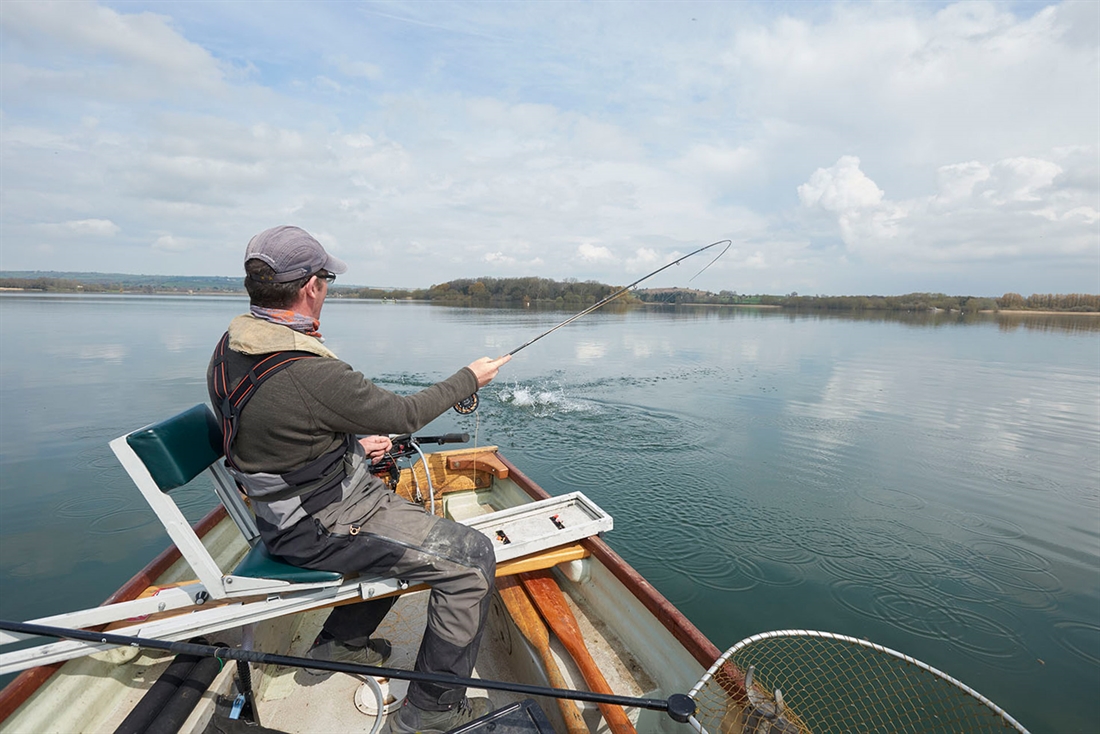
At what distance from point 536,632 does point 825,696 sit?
102 inches

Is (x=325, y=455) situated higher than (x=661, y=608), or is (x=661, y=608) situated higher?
(x=325, y=455)

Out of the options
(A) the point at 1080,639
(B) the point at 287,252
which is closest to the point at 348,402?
(B) the point at 287,252

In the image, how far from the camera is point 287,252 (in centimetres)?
194

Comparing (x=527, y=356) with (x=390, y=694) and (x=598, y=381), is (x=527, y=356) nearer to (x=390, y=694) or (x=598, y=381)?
(x=598, y=381)

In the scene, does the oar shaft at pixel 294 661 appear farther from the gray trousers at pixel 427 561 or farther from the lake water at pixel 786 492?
the lake water at pixel 786 492

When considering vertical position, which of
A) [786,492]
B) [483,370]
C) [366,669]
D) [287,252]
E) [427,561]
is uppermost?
[287,252]

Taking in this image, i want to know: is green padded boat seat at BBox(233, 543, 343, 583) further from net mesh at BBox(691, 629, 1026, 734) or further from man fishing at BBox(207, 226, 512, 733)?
net mesh at BBox(691, 629, 1026, 734)

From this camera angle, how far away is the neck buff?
6.39ft

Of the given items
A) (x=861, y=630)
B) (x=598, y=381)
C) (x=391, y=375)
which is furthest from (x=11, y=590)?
(x=598, y=381)

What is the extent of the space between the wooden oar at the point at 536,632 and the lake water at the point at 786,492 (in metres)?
2.46

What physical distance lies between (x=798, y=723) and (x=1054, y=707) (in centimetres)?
367

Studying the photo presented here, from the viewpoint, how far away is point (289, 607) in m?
2.23

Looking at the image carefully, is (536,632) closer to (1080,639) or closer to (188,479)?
(188,479)

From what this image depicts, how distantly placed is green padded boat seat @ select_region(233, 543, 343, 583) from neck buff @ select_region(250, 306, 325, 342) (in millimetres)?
1034
